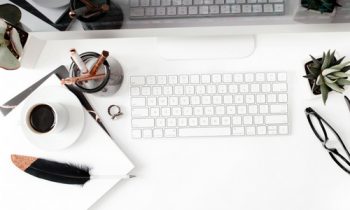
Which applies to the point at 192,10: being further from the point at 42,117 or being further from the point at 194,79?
the point at 42,117

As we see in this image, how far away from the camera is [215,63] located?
2.58 feet

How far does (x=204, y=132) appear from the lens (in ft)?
2.56

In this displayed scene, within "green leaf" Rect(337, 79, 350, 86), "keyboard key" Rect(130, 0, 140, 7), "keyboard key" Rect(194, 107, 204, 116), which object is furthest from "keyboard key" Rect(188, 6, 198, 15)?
"green leaf" Rect(337, 79, 350, 86)

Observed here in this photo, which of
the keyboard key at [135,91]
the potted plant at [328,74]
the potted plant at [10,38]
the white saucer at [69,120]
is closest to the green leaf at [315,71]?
the potted plant at [328,74]

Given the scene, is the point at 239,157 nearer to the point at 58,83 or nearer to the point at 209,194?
the point at 209,194

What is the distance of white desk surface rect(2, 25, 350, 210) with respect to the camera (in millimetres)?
771

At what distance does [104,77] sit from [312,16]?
437mm

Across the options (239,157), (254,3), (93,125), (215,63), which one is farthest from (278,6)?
(93,125)

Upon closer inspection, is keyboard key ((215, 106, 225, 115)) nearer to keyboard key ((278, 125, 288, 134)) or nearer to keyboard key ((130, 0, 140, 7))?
keyboard key ((278, 125, 288, 134))

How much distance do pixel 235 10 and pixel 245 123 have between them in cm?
24

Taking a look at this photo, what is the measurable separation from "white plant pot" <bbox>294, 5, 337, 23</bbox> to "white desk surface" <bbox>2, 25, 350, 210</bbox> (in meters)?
0.05

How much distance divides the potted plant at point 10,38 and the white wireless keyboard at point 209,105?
217mm

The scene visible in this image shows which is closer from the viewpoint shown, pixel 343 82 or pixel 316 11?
pixel 343 82

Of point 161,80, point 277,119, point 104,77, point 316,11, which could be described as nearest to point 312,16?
point 316,11
